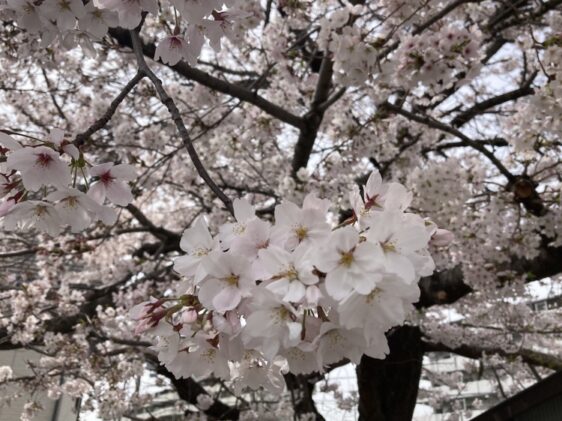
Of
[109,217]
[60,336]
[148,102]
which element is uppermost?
[148,102]

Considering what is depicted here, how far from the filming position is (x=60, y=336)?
15.4ft

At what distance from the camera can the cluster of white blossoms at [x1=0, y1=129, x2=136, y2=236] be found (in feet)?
3.22

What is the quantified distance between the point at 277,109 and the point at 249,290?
290cm

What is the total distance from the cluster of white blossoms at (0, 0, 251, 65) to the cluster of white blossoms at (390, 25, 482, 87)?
6.29ft

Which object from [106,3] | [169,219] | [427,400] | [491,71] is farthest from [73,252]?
[427,400]

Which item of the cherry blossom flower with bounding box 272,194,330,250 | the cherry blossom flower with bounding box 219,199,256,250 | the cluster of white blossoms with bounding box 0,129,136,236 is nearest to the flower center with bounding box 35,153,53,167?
the cluster of white blossoms with bounding box 0,129,136,236

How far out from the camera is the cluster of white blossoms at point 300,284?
76cm

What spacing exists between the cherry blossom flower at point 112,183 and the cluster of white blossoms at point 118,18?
1.28 ft

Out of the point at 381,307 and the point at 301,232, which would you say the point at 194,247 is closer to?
the point at 301,232

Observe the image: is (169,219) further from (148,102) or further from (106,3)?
(106,3)

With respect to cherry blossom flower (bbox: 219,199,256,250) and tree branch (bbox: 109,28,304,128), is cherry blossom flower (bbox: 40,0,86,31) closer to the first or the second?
cherry blossom flower (bbox: 219,199,256,250)

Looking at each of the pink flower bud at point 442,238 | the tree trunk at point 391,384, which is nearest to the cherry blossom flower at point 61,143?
the pink flower bud at point 442,238

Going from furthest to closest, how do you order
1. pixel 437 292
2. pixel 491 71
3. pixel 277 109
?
1. pixel 491 71
2. pixel 437 292
3. pixel 277 109

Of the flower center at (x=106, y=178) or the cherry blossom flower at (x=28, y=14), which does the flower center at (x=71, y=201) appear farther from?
the cherry blossom flower at (x=28, y=14)
